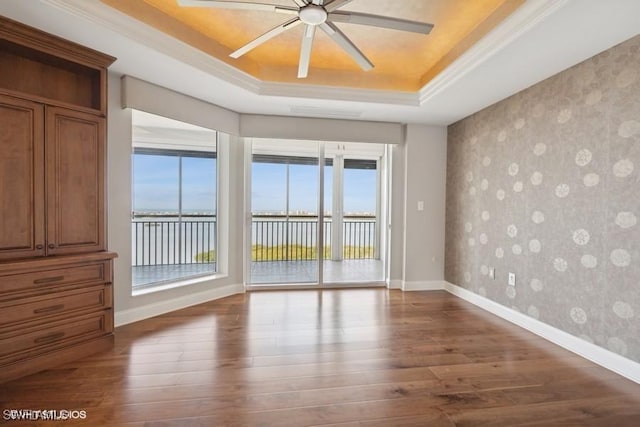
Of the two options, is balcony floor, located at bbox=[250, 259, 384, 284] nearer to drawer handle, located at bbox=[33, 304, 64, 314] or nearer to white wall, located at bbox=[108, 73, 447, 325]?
white wall, located at bbox=[108, 73, 447, 325]

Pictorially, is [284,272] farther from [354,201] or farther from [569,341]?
[569,341]

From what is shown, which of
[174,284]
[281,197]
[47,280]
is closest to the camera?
[47,280]

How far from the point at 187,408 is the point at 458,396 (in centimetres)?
167

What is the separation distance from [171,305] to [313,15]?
3212 millimetres

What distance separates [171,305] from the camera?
3404mm

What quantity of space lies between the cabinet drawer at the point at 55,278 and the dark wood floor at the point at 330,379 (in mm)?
612

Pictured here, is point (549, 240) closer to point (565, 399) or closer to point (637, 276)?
point (637, 276)

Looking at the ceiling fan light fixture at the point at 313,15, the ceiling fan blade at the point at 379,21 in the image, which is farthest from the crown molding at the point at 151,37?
the ceiling fan blade at the point at 379,21

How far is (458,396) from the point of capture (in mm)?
1907

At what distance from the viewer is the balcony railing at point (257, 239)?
4176mm

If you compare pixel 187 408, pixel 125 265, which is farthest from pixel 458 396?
pixel 125 265

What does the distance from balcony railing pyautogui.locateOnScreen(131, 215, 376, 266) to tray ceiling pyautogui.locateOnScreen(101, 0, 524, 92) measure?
6.72 ft

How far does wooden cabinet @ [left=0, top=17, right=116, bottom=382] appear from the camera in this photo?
6.77 feet

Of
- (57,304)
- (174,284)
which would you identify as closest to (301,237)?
(174,284)
